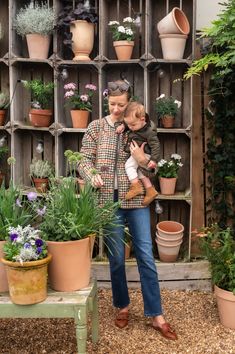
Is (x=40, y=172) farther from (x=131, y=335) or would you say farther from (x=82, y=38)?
(x=131, y=335)

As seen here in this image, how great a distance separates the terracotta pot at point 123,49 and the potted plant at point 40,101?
617 millimetres

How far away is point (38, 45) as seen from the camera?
4.05m

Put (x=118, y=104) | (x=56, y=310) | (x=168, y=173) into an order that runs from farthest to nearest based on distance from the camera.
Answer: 1. (x=168, y=173)
2. (x=118, y=104)
3. (x=56, y=310)

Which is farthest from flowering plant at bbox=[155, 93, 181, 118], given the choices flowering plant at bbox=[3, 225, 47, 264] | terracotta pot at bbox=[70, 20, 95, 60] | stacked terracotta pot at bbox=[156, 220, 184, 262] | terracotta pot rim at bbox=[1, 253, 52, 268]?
terracotta pot rim at bbox=[1, 253, 52, 268]

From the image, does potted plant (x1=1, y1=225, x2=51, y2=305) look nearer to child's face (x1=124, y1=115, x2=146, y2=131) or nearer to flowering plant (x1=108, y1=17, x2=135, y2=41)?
child's face (x1=124, y1=115, x2=146, y2=131)

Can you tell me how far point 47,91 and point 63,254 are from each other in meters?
1.94

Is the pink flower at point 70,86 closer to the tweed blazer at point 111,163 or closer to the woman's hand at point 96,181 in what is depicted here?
the tweed blazer at point 111,163

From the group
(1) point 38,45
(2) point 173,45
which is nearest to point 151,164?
(2) point 173,45

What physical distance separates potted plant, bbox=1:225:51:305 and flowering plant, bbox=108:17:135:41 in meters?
2.09

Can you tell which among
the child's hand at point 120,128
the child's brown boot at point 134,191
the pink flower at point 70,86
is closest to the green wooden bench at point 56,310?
the child's brown boot at point 134,191

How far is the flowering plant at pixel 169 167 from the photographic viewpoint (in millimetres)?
4054

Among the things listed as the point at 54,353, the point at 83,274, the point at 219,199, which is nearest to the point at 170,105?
the point at 219,199

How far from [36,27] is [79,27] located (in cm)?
35

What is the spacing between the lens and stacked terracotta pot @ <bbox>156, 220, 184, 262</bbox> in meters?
3.99
